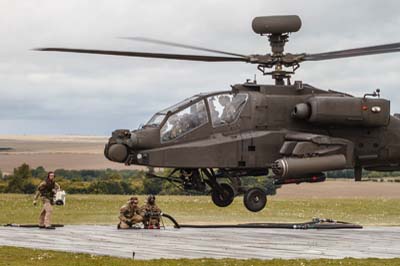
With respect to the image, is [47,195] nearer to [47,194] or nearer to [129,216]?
[47,194]

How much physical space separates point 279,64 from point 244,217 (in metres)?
20.3

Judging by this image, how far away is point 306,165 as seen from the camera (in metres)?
29.3

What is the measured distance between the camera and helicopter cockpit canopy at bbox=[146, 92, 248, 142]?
2967 centimetres

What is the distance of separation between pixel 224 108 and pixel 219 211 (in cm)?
2364

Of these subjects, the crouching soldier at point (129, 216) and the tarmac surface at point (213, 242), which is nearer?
the tarmac surface at point (213, 242)

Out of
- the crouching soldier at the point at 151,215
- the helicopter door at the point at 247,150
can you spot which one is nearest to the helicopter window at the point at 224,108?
the helicopter door at the point at 247,150

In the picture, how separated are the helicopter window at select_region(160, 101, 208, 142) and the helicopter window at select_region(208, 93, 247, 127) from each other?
0.93 ft

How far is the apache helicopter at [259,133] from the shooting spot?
29.3 meters

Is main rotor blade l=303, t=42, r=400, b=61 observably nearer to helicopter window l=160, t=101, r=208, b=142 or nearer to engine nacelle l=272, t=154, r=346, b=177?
engine nacelle l=272, t=154, r=346, b=177

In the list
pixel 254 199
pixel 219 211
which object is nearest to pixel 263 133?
pixel 254 199

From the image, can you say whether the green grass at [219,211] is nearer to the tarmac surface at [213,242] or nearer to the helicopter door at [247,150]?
the tarmac surface at [213,242]

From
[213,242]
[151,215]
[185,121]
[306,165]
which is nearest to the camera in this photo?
[213,242]

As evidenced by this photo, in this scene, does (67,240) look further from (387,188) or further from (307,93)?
(387,188)

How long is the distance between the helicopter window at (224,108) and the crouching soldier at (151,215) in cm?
529
